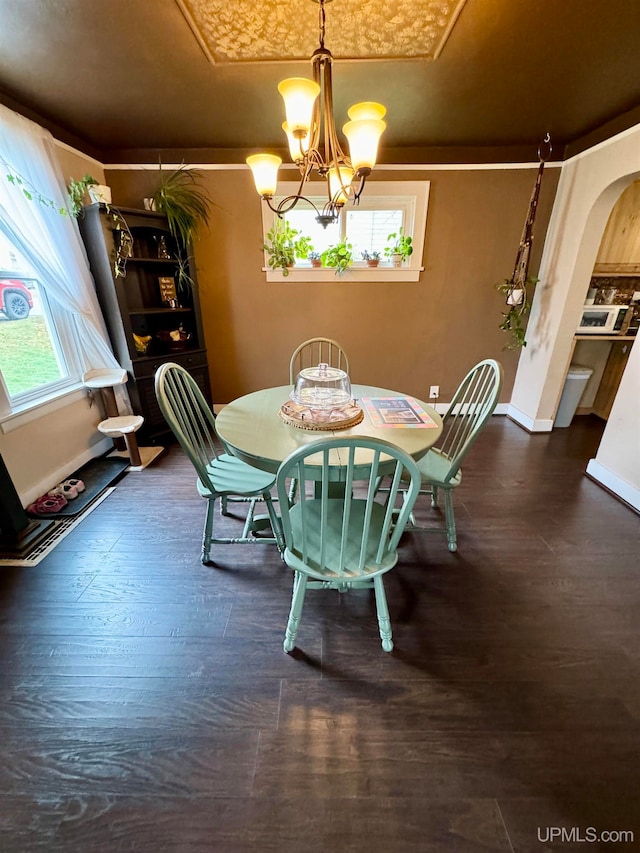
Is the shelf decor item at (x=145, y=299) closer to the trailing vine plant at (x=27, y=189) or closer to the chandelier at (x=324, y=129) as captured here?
the trailing vine plant at (x=27, y=189)

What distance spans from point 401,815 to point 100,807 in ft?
2.76

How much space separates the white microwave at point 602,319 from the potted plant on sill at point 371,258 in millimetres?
1846

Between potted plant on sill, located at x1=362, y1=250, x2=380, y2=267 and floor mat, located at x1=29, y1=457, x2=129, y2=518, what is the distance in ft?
9.09

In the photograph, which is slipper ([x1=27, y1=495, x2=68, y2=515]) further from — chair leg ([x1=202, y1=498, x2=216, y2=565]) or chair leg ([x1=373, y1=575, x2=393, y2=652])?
chair leg ([x1=373, y1=575, x2=393, y2=652])

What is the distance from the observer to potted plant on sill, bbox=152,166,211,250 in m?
2.72

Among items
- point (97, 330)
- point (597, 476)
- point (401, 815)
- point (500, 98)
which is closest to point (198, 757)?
point (401, 815)

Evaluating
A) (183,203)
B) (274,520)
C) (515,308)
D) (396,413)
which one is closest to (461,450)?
(396,413)

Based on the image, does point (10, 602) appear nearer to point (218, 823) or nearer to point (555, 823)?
point (218, 823)

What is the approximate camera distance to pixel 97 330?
259 cm

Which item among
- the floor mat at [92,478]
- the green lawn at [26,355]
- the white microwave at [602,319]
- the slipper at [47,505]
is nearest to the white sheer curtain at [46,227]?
→ the green lawn at [26,355]

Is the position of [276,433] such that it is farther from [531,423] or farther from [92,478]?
[531,423]

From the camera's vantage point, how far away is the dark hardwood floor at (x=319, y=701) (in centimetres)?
93

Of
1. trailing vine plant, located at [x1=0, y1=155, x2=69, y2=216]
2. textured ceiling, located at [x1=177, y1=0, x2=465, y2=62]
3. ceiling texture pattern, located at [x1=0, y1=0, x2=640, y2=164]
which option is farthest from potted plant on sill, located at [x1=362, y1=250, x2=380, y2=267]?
trailing vine plant, located at [x1=0, y1=155, x2=69, y2=216]

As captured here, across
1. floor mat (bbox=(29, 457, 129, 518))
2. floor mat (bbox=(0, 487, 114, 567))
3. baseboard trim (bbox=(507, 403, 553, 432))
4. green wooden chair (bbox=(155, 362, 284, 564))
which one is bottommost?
floor mat (bbox=(0, 487, 114, 567))
